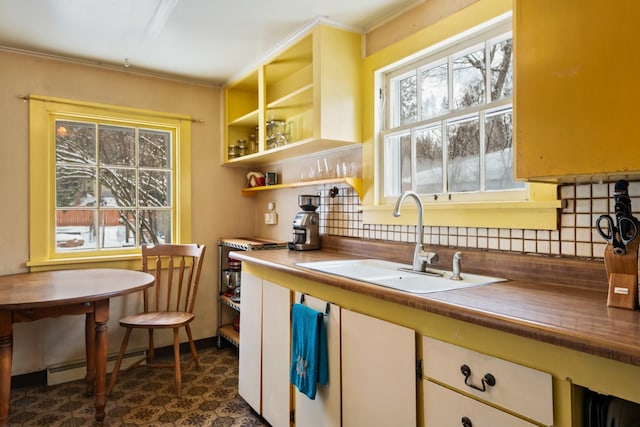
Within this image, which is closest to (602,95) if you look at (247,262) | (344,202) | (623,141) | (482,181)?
(623,141)

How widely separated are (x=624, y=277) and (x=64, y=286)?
2524mm

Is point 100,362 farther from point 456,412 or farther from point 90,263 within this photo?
point 456,412

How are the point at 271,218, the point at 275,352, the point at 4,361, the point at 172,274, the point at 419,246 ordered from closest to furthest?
the point at 419,246 → the point at 4,361 → the point at 275,352 → the point at 172,274 → the point at 271,218

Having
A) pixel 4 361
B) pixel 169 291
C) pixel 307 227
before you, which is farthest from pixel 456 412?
A: pixel 169 291

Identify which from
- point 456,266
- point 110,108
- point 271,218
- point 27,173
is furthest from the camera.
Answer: point 271,218

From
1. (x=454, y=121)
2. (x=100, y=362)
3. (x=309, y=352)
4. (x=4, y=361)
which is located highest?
(x=454, y=121)

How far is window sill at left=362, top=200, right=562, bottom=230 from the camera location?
1477mm

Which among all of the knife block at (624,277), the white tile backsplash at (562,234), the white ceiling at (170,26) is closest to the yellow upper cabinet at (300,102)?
the white ceiling at (170,26)

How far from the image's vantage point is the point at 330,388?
1684 millimetres

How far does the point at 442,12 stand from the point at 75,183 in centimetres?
270

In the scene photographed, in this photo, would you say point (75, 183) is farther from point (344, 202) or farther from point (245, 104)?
point (344, 202)

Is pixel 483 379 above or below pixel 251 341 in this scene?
above

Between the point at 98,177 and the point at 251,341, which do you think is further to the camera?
the point at 98,177

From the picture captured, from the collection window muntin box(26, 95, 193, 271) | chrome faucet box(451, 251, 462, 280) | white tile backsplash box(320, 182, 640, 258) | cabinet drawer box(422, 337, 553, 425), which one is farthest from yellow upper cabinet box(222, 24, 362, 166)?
cabinet drawer box(422, 337, 553, 425)
